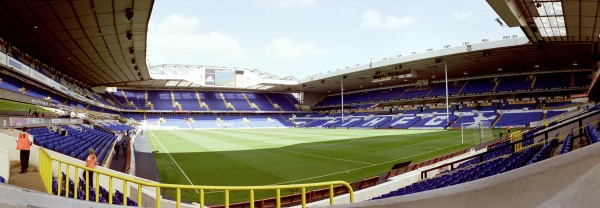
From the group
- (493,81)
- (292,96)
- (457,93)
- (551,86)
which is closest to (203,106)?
(292,96)

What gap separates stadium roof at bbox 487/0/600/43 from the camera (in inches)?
645

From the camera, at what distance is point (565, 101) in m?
39.9

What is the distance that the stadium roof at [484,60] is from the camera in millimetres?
32162

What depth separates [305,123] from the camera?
220 ft

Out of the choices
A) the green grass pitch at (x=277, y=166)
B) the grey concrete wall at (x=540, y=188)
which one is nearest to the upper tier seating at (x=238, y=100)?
the green grass pitch at (x=277, y=166)

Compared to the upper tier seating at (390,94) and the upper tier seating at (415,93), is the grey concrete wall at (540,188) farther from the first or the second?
the upper tier seating at (390,94)

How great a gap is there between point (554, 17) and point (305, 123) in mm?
50608

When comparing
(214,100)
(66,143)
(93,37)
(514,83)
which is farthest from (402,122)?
(66,143)

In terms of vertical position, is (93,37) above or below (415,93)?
above

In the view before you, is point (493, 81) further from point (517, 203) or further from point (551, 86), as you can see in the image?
point (517, 203)

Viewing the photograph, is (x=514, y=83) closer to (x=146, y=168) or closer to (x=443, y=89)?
(x=443, y=89)

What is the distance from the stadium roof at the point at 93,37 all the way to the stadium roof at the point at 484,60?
30425 mm

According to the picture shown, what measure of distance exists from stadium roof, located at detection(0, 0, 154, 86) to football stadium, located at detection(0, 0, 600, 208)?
3.8 inches

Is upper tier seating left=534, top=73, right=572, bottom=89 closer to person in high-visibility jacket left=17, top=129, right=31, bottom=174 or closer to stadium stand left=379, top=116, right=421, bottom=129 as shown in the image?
stadium stand left=379, top=116, right=421, bottom=129
